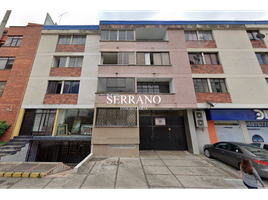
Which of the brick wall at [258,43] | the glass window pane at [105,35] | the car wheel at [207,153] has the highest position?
the glass window pane at [105,35]

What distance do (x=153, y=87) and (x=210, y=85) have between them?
5.05 meters

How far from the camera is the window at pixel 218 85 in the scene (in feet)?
31.2

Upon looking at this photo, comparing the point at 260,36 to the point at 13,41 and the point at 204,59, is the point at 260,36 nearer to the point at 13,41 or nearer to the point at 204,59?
the point at 204,59

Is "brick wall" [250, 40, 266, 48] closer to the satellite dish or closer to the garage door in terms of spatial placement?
the satellite dish

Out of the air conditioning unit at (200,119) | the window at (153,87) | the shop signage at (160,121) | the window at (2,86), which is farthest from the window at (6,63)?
the air conditioning unit at (200,119)

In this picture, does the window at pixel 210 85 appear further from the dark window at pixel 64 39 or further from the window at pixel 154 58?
the dark window at pixel 64 39

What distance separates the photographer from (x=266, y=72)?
31.6 ft

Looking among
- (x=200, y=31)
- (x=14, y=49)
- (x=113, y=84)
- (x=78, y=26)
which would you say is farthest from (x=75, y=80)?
(x=200, y=31)

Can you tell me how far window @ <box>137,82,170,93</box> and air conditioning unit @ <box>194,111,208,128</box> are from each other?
3326 millimetres

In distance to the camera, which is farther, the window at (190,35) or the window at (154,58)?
the window at (190,35)

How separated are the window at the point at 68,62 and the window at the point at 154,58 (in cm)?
624

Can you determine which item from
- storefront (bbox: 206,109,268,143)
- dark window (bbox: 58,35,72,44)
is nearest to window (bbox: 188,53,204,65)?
storefront (bbox: 206,109,268,143)
